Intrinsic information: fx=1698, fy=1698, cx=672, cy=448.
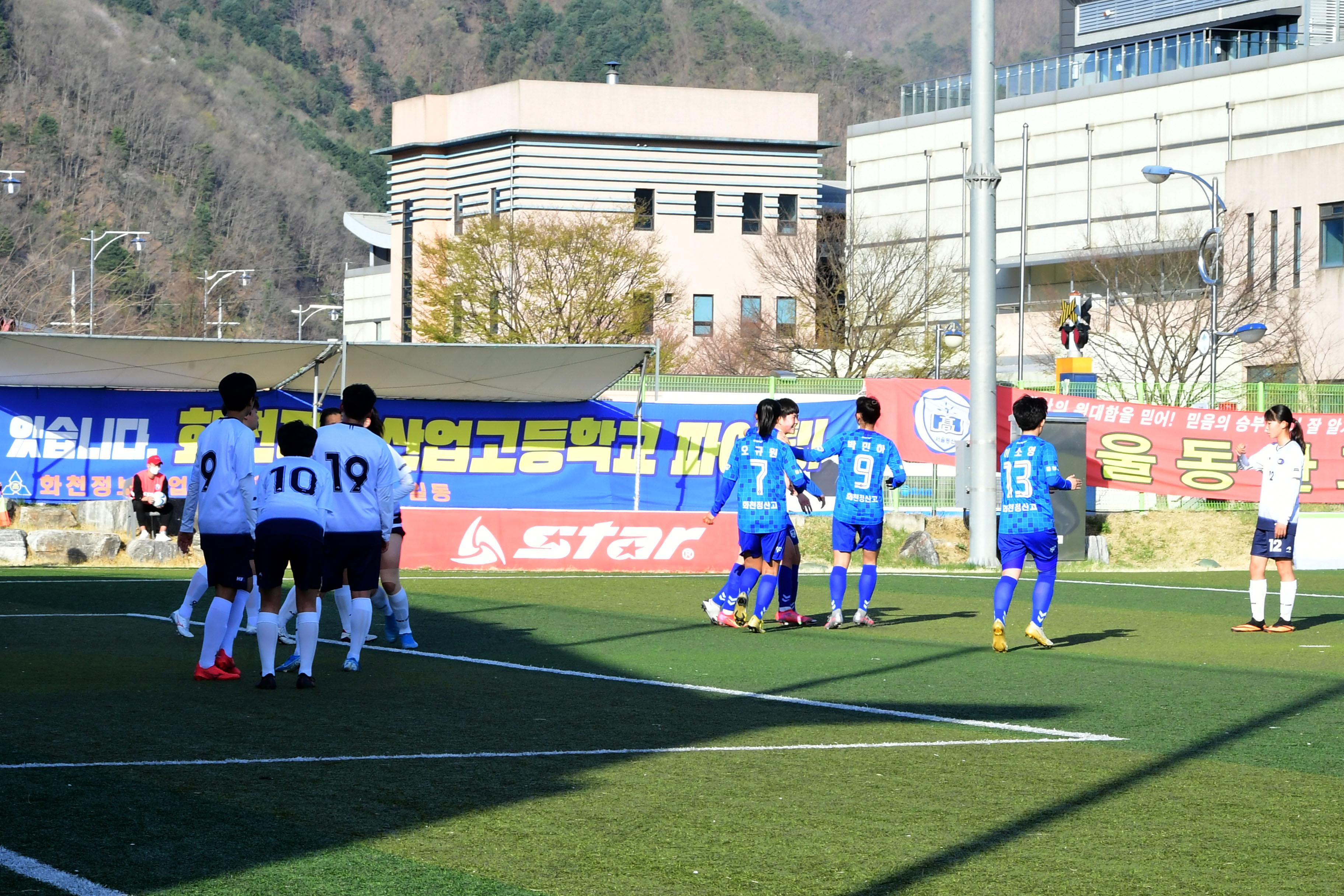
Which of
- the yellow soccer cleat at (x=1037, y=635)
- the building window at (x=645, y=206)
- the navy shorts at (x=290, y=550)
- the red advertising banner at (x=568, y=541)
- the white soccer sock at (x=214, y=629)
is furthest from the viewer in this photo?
the building window at (x=645, y=206)

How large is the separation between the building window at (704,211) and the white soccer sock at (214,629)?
6354cm

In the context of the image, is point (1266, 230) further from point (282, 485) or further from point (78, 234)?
point (78, 234)

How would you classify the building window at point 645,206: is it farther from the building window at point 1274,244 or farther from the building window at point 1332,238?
the building window at point 1332,238

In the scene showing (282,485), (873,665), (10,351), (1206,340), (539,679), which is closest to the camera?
(282,485)

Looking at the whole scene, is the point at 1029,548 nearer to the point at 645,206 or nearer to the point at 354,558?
the point at 354,558

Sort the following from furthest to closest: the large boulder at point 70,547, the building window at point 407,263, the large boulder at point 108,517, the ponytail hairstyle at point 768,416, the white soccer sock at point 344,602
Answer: the building window at point 407,263 → the large boulder at point 108,517 → the large boulder at point 70,547 → the ponytail hairstyle at point 768,416 → the white soccer sock at point 344,602

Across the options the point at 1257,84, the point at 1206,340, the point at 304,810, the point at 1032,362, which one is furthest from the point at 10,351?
the point at 1257,84

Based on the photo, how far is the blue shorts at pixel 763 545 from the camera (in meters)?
13.8

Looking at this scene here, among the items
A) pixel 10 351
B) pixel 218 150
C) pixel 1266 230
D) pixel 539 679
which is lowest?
pixel 539 679

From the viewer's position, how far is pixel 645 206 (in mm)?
72500

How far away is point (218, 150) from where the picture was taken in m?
143

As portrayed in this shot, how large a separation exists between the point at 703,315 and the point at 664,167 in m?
6.52

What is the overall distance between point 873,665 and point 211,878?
23.1 ft

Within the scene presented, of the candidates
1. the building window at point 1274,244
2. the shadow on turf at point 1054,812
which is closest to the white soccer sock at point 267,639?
the shadow on turf at point 1054,812
